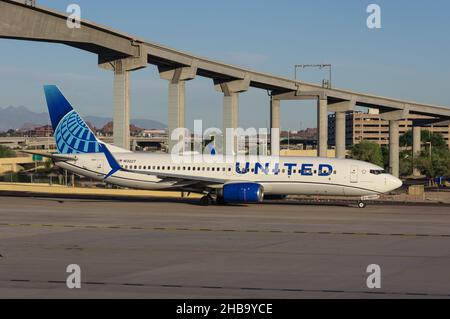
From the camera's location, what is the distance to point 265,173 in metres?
49.1

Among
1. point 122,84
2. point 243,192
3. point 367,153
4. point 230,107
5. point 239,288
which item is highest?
point 122,84

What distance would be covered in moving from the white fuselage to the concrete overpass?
10394 millimetres

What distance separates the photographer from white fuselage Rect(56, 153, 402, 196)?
48.2 meters

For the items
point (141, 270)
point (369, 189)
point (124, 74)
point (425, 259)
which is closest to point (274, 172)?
point (369, 189)

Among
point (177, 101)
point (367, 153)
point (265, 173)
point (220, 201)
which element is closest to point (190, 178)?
point (220, 201)

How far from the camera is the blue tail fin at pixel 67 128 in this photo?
174 ft

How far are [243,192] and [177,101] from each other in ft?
75.3

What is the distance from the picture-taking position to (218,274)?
20672mm

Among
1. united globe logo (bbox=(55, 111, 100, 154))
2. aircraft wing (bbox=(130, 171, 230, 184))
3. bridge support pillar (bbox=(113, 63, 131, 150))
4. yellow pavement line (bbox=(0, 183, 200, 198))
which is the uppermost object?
bridge support pillar (bbox=(113, 63, 131, 150))

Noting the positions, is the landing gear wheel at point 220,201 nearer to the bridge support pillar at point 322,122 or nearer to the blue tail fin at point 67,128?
the blue tail fin at point 67,128

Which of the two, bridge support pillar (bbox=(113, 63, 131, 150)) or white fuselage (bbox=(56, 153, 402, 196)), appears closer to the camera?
white fuselage (bbox=(56, 153, 402, 196))

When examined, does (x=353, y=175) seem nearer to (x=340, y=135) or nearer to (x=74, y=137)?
(x=74, y=137)

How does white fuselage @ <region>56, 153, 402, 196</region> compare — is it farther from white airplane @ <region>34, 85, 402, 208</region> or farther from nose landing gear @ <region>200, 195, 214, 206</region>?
nose landing gear @ <region>200, 195, 214, 206</region>

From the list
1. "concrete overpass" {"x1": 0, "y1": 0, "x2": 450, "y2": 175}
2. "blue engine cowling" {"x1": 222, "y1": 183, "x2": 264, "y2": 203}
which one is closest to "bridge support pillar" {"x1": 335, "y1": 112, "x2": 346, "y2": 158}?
"concrete overpass" {"x1": 0, "y1": 0, "x2": 450, "y2": 175}
